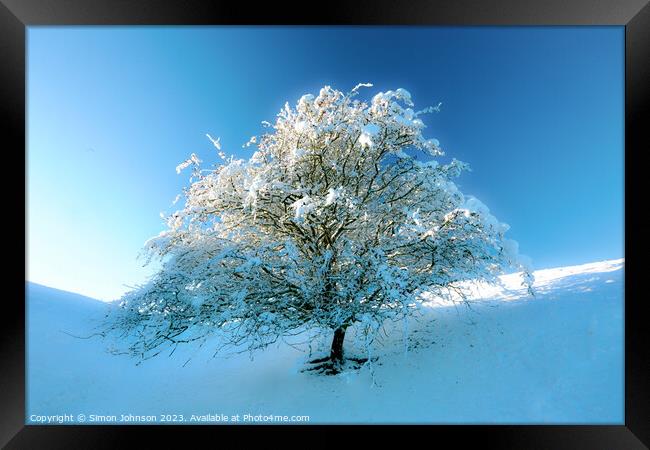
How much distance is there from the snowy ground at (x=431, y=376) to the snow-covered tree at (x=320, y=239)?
2.71ft

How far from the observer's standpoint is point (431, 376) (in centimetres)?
621

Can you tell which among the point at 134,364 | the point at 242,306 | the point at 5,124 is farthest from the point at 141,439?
the point at 5,124

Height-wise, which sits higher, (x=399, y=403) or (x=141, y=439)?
(x=141, y=439)

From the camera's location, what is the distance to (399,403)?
5535 millimetres

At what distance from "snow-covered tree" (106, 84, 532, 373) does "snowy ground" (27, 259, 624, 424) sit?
0.82 metres

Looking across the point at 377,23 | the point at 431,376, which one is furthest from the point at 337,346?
the point at 377,23

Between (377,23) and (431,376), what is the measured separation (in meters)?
5.83

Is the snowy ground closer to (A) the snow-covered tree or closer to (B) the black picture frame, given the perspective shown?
(B) the black picture frame

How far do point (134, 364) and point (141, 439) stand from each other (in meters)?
3.38

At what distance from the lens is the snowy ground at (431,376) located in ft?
16.9

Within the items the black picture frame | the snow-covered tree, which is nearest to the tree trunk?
the snow-covered tree

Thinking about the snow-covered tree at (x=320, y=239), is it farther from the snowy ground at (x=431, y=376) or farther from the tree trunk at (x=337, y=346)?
the snowy ground at (x=431, y=376)

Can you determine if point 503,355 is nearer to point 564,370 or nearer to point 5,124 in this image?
point 564,370

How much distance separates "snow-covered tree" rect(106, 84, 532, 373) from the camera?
6.03 metres
